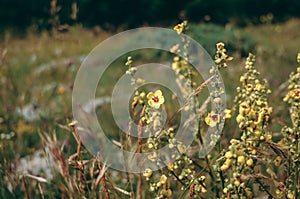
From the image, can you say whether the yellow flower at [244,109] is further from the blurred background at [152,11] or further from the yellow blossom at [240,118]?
the blurred background at [152,11]

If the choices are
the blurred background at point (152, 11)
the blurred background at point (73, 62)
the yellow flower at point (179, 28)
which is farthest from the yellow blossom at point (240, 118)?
the blurred background at point (152, 11)

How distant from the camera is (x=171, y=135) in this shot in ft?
5.37

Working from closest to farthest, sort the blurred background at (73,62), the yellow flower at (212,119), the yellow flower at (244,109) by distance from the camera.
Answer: the yellow flower at (244,109) < the yellow flower at (212,119) < the blurred background at (73,62)

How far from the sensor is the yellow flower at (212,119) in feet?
5.23

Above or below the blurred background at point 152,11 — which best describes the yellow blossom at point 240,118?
below

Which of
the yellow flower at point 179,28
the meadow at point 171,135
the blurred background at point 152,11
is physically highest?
the blurred background at point 152,11

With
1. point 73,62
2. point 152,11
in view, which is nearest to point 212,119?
point 73,62

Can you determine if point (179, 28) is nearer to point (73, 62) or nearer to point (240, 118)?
point (240, 118)

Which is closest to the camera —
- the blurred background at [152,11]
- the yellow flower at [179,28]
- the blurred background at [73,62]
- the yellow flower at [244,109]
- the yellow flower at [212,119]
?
the yellow flower at [244,109]

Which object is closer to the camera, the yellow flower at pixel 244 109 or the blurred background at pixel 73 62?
the yellow flower at pixel 244 109

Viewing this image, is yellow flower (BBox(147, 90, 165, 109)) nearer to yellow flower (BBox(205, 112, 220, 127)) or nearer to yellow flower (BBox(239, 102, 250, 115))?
yellow flower (BBox(205, 112, 220, 127))

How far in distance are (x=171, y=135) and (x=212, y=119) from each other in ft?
0.48

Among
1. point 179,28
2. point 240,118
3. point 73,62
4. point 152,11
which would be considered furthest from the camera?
point 152,11

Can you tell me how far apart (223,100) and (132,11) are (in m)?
8.79
